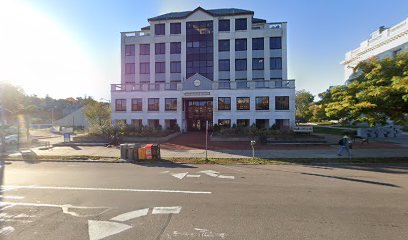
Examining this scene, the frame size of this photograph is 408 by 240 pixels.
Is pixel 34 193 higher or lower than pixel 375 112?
lower

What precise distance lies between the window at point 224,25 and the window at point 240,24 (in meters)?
1.55

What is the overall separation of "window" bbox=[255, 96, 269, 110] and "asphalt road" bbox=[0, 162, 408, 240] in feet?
73.9

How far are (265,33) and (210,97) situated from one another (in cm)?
1503

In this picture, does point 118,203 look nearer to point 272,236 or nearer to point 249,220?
point 249,220

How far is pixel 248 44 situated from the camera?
3959 cm

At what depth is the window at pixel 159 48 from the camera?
41.7 m

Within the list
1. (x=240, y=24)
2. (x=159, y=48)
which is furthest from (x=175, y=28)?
(x=240, y=24)

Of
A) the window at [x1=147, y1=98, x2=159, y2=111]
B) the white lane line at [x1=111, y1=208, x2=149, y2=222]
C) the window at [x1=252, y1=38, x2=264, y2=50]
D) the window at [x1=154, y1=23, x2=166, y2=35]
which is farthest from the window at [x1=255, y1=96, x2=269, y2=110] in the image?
the white lane line at [x1=111, y1=208, x2=149, y2=222]

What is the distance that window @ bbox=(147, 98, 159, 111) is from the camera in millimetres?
35781

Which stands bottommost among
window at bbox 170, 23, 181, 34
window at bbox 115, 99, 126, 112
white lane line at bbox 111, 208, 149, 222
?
white lane line at bbox 111, 208, 149, 222

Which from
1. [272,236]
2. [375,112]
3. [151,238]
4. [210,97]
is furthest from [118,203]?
[210,97]

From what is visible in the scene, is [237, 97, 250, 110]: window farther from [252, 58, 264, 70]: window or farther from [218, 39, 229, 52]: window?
[218, 39, 229, 52]: window

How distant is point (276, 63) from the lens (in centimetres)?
3925

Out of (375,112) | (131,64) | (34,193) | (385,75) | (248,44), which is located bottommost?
(34,193)
